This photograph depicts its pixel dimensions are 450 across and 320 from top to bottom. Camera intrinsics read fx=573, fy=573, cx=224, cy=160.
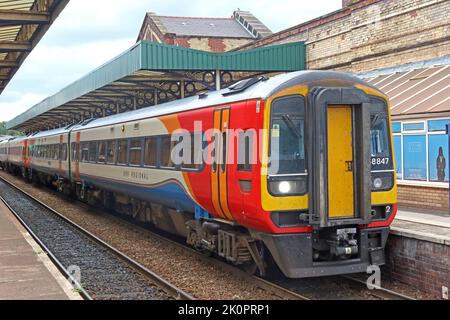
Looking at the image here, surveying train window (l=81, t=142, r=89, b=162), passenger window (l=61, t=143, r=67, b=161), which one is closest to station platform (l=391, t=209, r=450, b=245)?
train window (l=81, t=142, r=89, b=162)

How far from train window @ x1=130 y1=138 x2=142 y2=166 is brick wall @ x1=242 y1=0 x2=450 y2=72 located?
305 inches

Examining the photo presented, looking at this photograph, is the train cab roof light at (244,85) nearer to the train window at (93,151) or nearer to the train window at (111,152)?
the train window at (111,152)

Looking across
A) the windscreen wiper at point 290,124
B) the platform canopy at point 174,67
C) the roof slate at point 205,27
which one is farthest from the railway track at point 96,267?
the roof slate at point 205,27

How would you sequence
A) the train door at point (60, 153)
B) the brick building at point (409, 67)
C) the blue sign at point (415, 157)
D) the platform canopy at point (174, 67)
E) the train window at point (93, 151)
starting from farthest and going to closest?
the train door at point (60, 153) → the platform canopy at point (174, 67) → the train window at point (93, 151) → the blue sign at point (415, 157) → the brick building at point (409, 67)

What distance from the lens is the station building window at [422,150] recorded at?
12.5 m

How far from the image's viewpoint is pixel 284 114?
7.43 metres

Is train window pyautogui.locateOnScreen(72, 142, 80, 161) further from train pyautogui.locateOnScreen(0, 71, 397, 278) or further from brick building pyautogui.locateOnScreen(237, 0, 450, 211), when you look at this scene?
train pyautogui.locateOnScreen(0, 71, 397, 278)

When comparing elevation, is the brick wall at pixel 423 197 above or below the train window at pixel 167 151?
below

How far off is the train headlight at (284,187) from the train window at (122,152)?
6668 mm

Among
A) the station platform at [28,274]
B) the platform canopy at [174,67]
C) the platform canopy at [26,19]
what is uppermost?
the platform canopy at [26,19]

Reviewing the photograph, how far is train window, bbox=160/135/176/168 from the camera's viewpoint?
10.3m

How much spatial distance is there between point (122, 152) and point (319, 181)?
7.24m

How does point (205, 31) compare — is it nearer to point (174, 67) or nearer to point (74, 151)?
point (174, 67)

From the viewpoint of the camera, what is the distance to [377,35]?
54.9 ft
